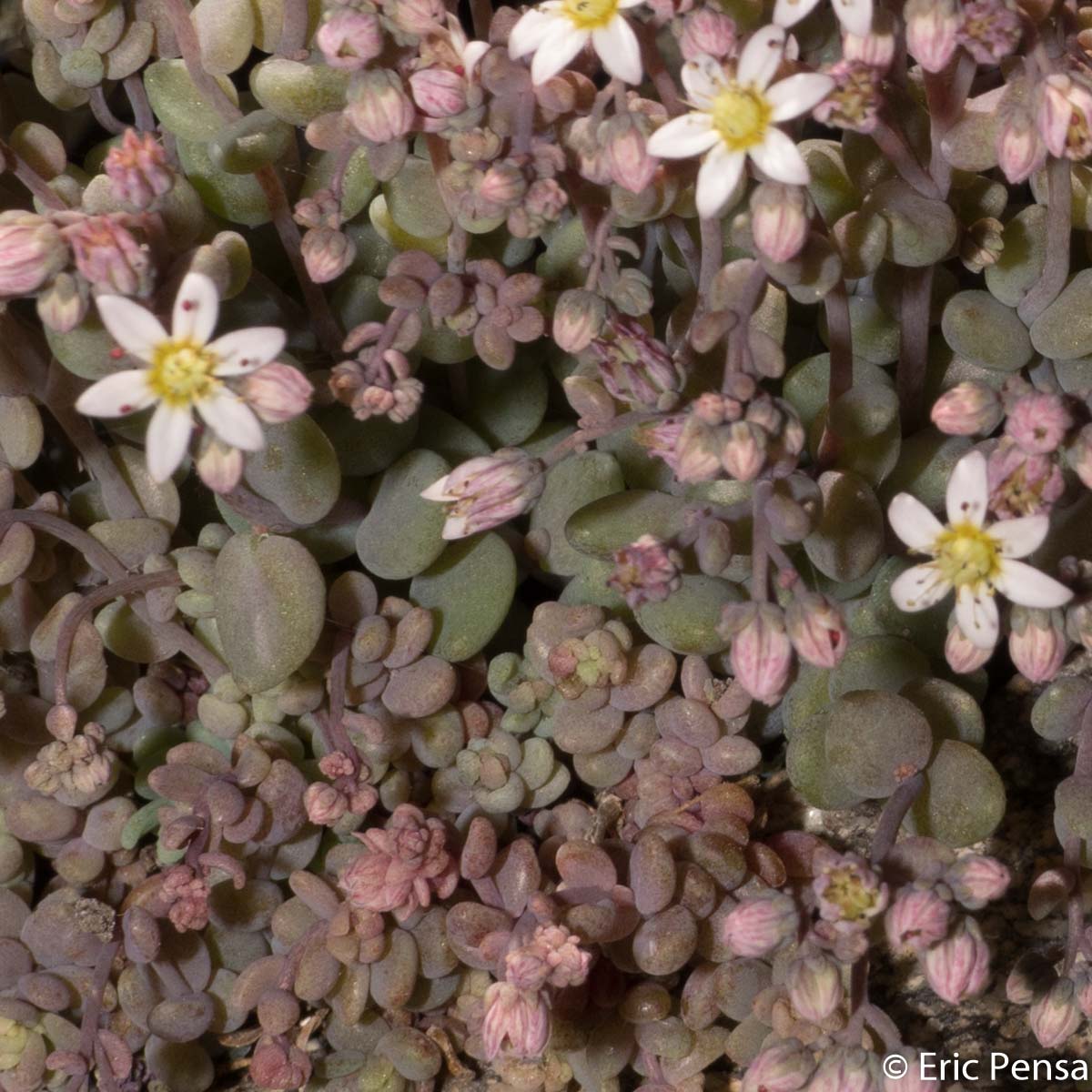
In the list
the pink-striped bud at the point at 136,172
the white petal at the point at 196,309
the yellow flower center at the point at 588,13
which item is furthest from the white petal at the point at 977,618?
the pink-striped bud at the point at 136,172

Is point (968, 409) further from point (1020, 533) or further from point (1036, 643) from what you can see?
point (1036, 643)

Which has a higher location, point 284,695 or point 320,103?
point 320,103

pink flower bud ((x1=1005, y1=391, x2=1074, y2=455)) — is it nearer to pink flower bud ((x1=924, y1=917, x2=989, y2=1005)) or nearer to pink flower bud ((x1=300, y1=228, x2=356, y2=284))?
pink flower bud ((x1=924, y1=917, x2=989, y2=1005))

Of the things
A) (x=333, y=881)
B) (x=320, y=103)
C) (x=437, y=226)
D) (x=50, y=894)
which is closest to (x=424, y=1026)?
(x=333, y=881)

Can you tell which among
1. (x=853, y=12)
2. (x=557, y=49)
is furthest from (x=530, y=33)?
(x=853, y=12)

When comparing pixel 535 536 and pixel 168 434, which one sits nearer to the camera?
pixel 168 434

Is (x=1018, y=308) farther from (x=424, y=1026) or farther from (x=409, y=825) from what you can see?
(x=424, y=1026)

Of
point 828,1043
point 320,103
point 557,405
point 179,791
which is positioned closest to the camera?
point 828,1043
